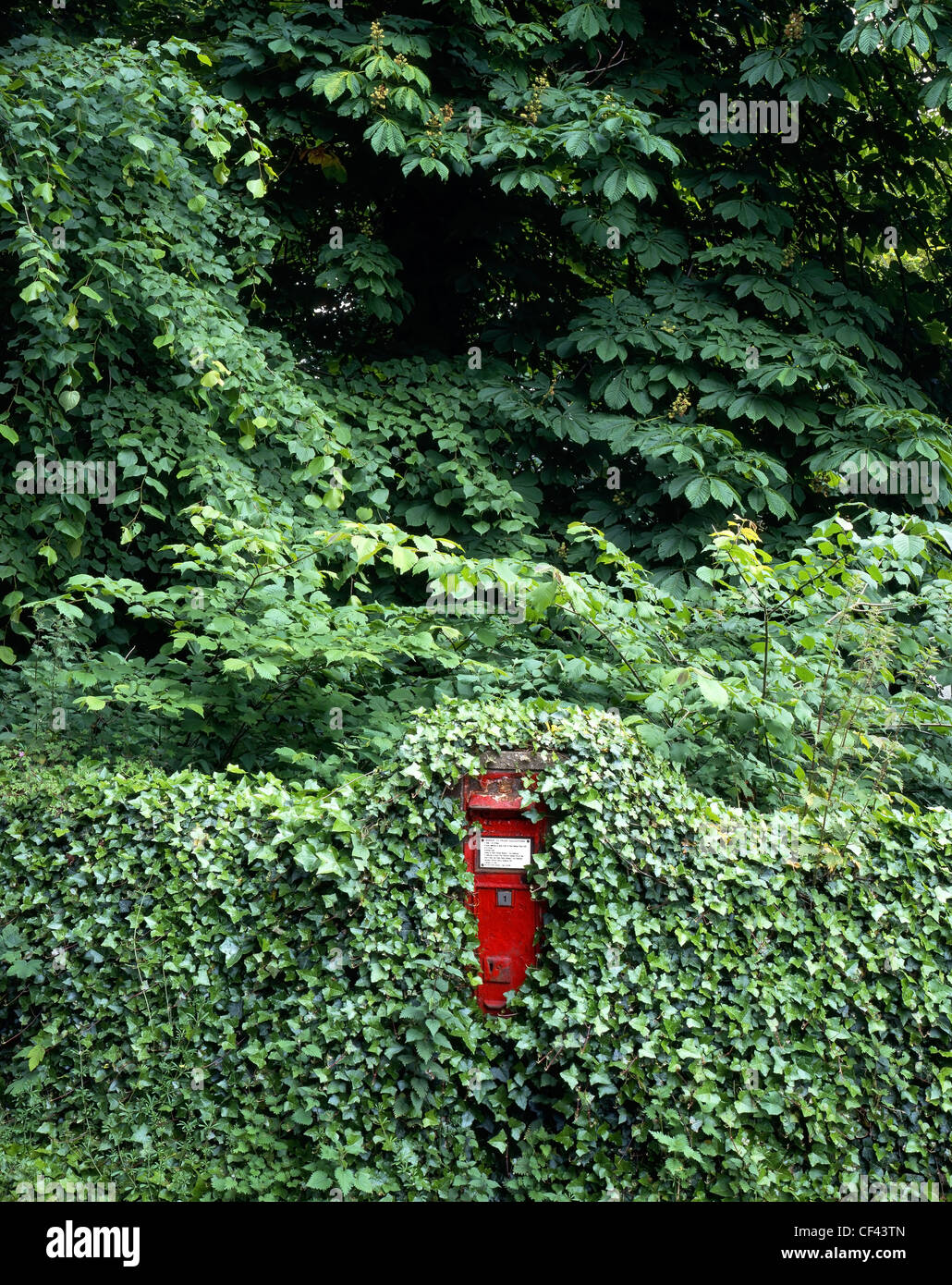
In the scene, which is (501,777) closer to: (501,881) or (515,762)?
(515,762)

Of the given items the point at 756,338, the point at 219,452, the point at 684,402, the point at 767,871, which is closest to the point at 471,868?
the point at 767,871

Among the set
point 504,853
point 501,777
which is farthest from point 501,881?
point 501,777

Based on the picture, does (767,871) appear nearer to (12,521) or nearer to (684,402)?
(684,402)

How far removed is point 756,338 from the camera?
7.19 m

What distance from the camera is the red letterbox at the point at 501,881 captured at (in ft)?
13.6

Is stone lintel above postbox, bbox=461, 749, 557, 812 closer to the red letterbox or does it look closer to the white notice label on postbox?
the red letterbox

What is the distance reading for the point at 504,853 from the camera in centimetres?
417

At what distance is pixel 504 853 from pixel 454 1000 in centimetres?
60

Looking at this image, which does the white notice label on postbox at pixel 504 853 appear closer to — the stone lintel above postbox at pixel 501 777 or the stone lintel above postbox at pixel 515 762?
the stone lintel above postbox at pixel 501 777

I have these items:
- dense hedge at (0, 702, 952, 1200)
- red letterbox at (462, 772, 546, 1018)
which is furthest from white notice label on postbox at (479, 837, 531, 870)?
dense hedge at (0, 702, 952, 1200)

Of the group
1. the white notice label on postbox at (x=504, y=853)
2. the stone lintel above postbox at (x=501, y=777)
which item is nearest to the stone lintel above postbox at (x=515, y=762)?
the stone lintel above postbox at (x=501, y=777)

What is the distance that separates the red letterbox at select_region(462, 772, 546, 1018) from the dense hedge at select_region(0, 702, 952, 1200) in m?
0.08

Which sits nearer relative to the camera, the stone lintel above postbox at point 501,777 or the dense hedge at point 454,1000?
the dense hedge at point 454,1000

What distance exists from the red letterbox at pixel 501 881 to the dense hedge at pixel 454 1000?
8 centimetres
